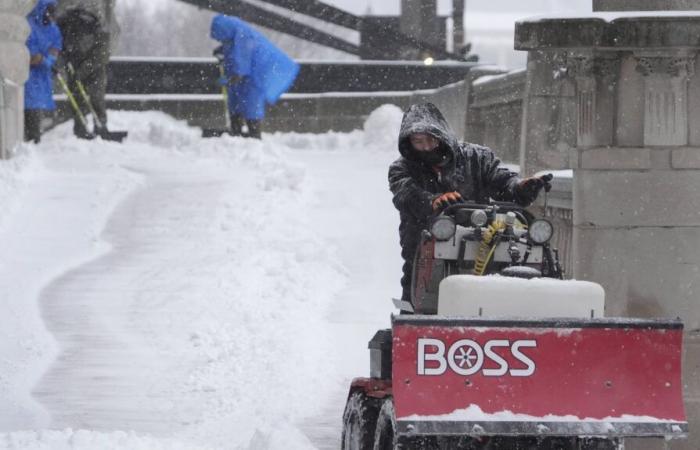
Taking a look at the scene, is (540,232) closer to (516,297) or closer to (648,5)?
(516,297)

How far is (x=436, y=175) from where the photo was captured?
7.96 metres

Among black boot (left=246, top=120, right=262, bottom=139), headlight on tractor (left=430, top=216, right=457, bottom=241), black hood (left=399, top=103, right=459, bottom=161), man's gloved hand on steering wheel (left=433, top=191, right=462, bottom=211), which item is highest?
black hood (left=399, top=103, right=459, bottom=161)

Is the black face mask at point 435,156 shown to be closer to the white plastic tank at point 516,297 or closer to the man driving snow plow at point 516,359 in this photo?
the man driving snow plow at point 516,359

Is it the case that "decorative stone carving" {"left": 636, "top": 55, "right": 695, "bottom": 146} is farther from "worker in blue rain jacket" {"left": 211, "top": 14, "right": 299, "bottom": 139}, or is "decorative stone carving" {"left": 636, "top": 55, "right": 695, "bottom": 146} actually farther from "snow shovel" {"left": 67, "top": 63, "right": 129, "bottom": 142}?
"worker in blue rain jacket" {"left": 211, "top": 14, "right": 299, "bottom": 139}

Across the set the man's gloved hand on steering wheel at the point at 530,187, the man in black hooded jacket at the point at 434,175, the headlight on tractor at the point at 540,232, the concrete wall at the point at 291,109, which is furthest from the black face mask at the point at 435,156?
the concrete wall at the point at 291,109

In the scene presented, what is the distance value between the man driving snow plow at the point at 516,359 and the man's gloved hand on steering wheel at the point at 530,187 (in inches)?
17.4

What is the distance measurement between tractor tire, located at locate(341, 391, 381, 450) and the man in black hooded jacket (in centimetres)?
64

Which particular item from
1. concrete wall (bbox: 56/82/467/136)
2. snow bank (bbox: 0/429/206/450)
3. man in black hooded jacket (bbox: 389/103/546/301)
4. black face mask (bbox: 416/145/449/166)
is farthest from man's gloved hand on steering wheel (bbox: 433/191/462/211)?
concrete wall (bbox: 56/82/467/136)

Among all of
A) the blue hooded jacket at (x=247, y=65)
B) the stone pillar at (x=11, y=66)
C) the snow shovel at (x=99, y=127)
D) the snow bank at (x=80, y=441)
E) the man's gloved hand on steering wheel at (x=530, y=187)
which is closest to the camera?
the man's gloved hand on steering wheel at (x=530, y=187)

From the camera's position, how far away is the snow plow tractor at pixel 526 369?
21.5 feet

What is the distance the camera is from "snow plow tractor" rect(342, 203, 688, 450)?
6547 mm

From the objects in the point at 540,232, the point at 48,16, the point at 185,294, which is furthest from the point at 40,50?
the point at 540,232

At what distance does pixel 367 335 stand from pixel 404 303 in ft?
15.0

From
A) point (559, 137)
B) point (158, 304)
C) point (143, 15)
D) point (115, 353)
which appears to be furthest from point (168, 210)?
point (143, 15)
